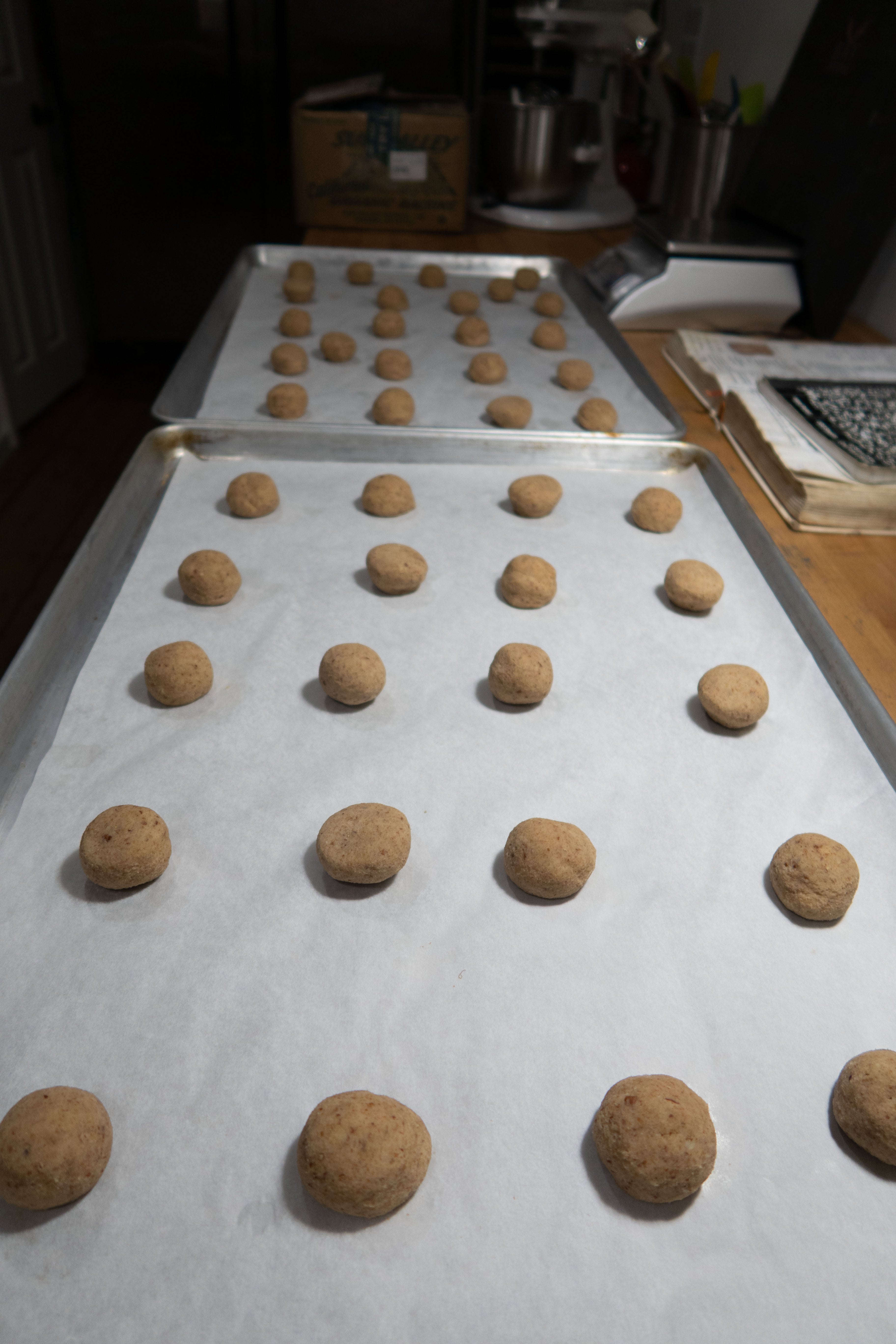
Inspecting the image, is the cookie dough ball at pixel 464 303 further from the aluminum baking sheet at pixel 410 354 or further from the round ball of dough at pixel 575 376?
the round ball of dough at pixel 575 376

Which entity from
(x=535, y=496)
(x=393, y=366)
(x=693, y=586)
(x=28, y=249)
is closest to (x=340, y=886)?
(x=693, y=586)

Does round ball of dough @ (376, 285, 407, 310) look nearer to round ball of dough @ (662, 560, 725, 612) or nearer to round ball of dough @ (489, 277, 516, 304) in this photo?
round ball of dough @ (489, 277, 516, 304)

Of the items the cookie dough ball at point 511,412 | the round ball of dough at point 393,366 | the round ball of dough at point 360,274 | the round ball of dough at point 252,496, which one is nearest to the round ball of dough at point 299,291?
the round ball of dough at point 360,274

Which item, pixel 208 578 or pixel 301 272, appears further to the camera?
pixel 301 272

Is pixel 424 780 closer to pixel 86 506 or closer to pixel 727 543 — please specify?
pixel 727 543

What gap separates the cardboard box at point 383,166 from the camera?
2.89m

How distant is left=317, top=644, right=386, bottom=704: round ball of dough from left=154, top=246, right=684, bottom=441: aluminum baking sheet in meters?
0.69

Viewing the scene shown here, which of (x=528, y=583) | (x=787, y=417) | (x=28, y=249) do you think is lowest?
(x=28, y=249)

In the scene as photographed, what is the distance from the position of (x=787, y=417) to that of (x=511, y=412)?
564mm

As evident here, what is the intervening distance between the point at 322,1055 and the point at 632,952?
1.16ft

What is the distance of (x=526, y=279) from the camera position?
2684mm

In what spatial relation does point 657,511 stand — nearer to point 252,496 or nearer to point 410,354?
point 252,496

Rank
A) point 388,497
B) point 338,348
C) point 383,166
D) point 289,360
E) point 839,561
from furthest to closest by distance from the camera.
Result: point 383,166, point 338,348, point 289,360, point 388,497, point 839,561

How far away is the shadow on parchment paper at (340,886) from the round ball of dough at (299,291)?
195 centimetres
